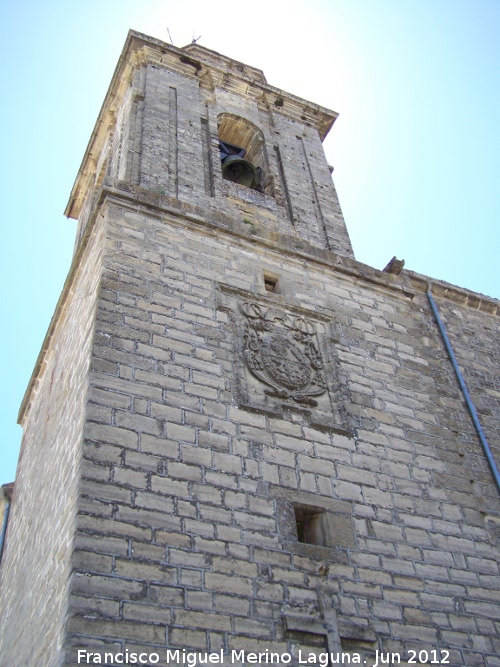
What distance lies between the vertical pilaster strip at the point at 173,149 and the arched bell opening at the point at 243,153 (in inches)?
34.7

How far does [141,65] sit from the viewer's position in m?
11.6

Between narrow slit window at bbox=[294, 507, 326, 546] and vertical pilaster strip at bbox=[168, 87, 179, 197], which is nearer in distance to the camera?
narrow slit window at bbox=[294, 507, 326, 546]

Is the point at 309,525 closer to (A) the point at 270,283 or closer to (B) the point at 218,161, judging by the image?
(A) the point at 270,283

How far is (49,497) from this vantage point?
272 inches

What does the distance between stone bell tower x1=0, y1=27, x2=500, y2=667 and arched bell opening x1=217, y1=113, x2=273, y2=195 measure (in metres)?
0.71

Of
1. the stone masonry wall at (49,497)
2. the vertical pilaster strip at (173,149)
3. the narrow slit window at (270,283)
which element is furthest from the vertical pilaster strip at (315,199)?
the stone masonry wall at (49,497)

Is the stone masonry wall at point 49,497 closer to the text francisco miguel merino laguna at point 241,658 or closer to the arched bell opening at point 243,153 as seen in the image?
the text francisco miguel merino laguna at point 241,658

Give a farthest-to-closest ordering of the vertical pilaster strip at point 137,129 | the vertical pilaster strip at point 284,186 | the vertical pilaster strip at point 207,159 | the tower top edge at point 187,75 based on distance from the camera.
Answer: the tower top edge at point 187,75
the vertical pilaster strip at point 284,186
the vertical pilaster strip at point 207,159
the vertical pilaster strip at point 137,129

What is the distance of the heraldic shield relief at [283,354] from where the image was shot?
24.1 feet

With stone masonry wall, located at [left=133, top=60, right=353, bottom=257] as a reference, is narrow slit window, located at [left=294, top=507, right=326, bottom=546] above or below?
below

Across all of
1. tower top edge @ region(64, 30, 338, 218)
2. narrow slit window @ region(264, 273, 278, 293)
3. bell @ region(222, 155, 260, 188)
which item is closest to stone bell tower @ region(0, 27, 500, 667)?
narrow slit window @ region(264, 273, 278, 293)

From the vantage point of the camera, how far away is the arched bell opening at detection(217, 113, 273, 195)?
1112 centimetres

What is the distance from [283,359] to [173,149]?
3.95 m

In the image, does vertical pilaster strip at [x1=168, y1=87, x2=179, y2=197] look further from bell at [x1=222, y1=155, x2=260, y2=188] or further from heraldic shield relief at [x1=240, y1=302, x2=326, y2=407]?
heraldic shield relief at [x1=240, y1=302, x2=326, y2=407]
